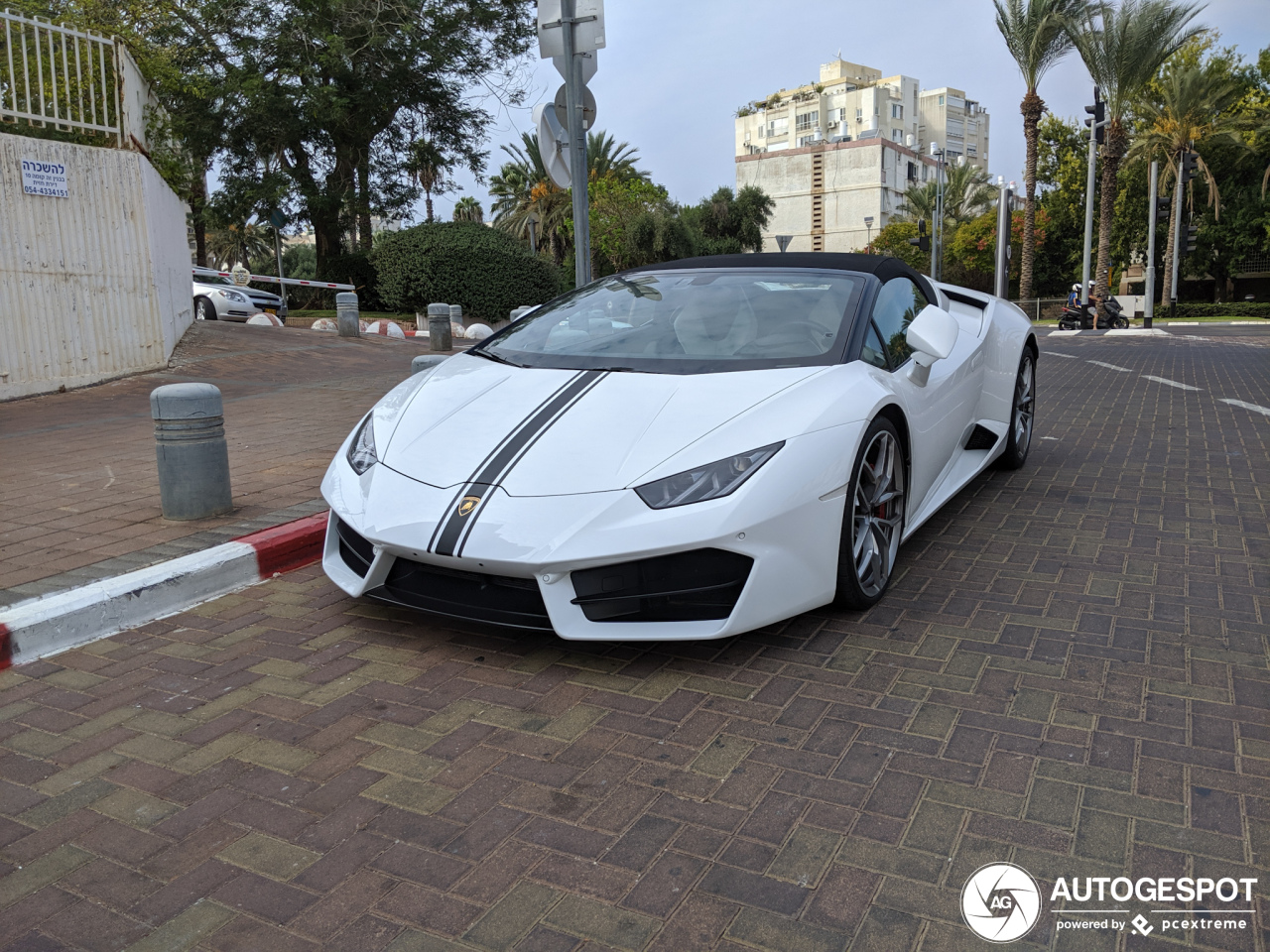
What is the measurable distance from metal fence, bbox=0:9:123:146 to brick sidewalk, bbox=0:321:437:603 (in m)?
2.53

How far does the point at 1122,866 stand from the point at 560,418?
2110mm

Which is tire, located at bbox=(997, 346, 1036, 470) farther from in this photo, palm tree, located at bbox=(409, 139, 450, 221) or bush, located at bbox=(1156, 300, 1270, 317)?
bush, located at bbox=(1156, 300, 1270, 317)

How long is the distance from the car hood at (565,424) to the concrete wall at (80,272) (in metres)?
7.08

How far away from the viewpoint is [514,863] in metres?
2.17

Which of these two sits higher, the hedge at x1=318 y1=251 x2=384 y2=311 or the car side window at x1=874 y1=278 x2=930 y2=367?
the hedge at x1=318 y1=251 x2=384 y2=311

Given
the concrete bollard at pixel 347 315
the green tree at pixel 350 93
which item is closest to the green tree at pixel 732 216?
the green tree at pixel 350 93

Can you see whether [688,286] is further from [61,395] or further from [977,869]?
[61,395]

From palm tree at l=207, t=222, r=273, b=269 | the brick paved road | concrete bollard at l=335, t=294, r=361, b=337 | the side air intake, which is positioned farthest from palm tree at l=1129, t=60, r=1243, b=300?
the brick paved road

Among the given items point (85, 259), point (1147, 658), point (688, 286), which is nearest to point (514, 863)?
point (1147, 658)

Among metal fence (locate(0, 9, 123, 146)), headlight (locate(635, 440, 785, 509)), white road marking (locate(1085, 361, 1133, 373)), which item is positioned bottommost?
white road marking (locate(1085, 361, 1133, 373))

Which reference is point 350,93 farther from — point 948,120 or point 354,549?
point 948,120

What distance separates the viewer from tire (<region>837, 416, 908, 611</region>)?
345 centimetres

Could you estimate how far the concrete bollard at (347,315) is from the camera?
16.5 m

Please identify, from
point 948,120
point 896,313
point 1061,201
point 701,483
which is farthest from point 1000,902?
point 948,120
